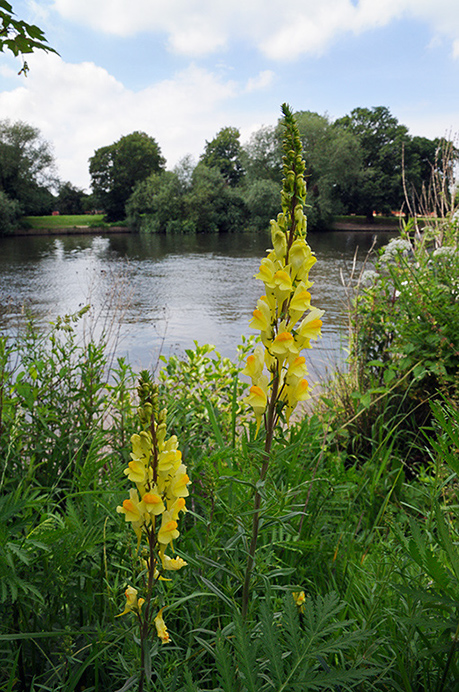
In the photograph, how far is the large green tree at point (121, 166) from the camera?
56.0 metres

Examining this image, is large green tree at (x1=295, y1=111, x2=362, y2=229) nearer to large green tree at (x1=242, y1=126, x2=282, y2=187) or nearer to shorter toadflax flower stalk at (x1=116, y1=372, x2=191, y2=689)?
large green tree at (x1=242, y1=126, x2=282, y2=187)

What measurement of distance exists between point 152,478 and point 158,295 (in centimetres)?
1312

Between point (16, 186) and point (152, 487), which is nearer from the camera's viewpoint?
point (152, 487)

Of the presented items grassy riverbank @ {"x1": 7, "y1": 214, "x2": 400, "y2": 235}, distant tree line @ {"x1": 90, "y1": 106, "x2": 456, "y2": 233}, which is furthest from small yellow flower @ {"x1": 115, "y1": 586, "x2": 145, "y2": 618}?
distant tree line @ {"x1": 90, "y1": 106, "x2": 456, "y2": 233}

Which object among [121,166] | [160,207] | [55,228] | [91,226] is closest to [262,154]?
[160,207]

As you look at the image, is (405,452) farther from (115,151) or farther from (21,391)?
(115,151)

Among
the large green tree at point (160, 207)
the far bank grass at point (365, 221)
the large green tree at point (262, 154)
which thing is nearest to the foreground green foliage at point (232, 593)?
the large green tree at point (160, 207)

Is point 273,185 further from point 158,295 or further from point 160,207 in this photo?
point 158,295

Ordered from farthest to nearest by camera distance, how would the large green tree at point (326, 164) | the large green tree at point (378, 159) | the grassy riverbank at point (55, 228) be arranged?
1. the large green tree at point (378, 159)
2. the large green tree at point (326, 164)
3. the grassy riverbank at point (55, 228)

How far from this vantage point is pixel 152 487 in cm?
102

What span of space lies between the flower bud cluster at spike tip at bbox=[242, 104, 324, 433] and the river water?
2864mm

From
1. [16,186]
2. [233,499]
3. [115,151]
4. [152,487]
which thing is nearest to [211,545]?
[233,499]

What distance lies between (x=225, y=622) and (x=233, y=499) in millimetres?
463

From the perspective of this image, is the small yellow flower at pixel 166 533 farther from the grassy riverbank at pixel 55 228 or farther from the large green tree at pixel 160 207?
the large green tree at pixel 160 207
